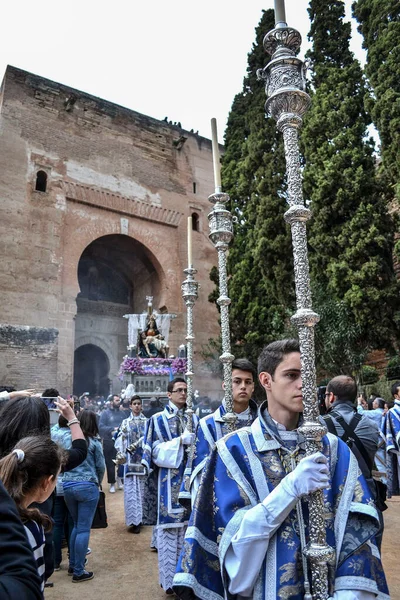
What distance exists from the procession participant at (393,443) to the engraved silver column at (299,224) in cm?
464

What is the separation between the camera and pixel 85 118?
21.5 meters

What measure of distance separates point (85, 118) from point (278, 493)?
22.4 metres

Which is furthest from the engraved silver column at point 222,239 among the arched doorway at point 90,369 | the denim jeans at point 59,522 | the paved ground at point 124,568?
the arched doorway at point 90,369

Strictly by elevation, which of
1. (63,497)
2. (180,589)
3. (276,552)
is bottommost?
(63,497)

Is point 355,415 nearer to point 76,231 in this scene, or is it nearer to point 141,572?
point 141,572

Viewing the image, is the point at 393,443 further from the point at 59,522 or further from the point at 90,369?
the point at 90,369

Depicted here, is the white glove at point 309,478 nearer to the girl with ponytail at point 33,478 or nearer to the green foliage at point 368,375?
the girl with ponytail at point 33,478

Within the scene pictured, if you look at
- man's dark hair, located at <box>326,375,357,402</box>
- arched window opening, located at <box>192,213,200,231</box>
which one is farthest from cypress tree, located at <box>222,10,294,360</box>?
man's dark hair, located at <box>326,375,357,402</box>

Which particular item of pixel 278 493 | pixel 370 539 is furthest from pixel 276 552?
pixel 370 539

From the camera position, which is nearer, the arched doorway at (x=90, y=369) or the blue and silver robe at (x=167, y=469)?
the blue and silver robe at (x=167, y=469)

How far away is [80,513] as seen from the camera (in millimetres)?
4645

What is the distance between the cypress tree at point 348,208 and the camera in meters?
12.2

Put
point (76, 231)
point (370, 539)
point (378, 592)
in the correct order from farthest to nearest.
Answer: point (76, 231), point (370, 539), point (378, 592)

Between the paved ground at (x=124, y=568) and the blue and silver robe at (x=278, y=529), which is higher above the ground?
the blue and silver robe at (x=278, y=529)
